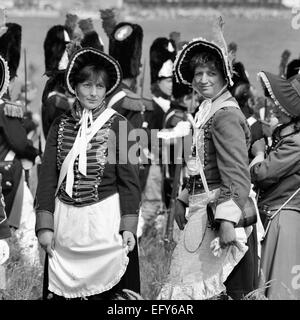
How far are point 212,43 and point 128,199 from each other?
2.87 feet

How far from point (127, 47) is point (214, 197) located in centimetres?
334

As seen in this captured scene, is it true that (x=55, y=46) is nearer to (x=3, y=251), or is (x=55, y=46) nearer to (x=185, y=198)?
(x=185, y=198)

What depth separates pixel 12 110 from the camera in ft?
21.4

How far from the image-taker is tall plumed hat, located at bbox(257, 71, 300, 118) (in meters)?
5.33

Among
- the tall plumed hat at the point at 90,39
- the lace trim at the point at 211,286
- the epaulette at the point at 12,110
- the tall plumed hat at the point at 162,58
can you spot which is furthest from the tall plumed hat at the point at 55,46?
the lace trim at the point at 211,286

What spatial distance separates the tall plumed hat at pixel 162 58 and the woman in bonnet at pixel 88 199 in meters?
4.06

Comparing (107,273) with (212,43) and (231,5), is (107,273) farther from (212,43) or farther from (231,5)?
(231,5)

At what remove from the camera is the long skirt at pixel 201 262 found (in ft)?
15.9

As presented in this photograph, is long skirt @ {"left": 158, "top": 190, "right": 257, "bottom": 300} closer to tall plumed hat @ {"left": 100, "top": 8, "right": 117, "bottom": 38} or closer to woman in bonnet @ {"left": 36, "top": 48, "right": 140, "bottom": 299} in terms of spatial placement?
woman in bonnet @ {"left": 36, "top": 48, "right": 140, "bottom": 299}

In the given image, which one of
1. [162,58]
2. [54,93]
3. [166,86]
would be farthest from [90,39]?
[162,58]

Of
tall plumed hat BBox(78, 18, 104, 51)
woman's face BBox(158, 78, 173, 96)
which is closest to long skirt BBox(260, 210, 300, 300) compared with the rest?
tall plumed hat BBox(78, 18, 104, 51)

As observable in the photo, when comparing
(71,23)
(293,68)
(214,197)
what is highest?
(71,23)
